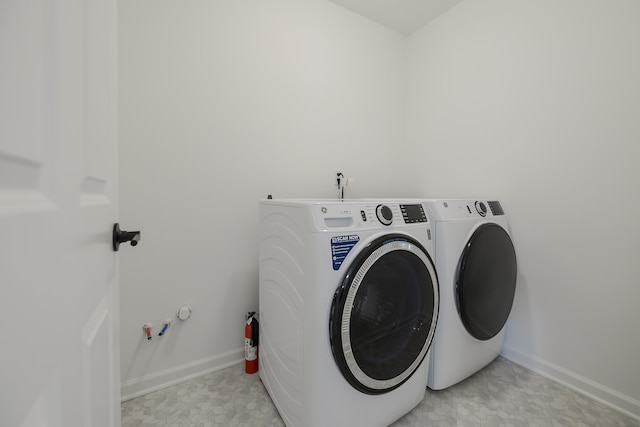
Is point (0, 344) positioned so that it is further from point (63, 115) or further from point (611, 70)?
point (611, 70)

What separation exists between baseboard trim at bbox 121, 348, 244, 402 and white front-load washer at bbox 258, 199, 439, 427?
19.0 inches

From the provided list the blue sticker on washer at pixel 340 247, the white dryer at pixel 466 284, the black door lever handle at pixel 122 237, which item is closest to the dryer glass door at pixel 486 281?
the white dryer at pixel 466 284

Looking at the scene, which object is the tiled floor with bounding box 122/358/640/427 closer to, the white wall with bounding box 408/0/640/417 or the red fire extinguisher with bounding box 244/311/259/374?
the red fire extinguisher with bounding box 244/311/259/374

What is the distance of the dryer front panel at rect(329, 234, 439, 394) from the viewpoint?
36.1 inches

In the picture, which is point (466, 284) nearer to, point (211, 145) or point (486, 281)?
point (486, 281)

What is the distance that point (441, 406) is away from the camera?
1.26m

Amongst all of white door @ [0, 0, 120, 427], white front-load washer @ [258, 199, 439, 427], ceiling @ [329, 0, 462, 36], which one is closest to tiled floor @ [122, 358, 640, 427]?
white front-load washer @ [258, 199, 439, 427]

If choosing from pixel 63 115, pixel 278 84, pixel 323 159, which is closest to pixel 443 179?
pixel 323 159

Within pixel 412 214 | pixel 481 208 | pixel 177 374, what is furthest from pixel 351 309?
pixel 177 374

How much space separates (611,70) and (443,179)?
1001mm

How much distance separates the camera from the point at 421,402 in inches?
50.6

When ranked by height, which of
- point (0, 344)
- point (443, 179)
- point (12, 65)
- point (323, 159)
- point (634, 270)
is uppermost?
point (323, 159)

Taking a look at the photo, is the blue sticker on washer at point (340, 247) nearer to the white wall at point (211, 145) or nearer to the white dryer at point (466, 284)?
the white dryer at point (466, 284)

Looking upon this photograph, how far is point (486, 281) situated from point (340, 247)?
928 millimetres
